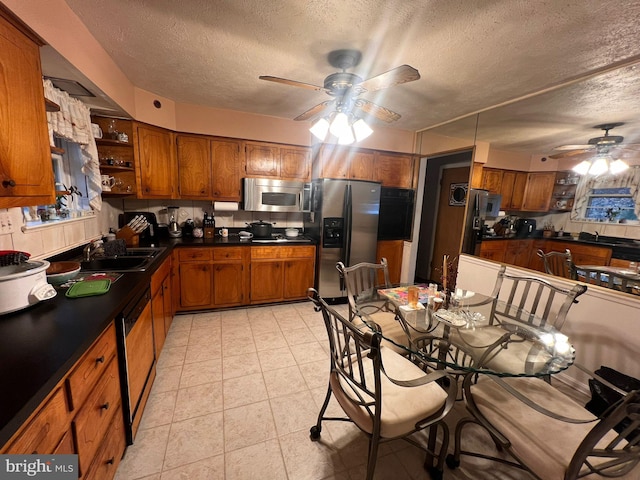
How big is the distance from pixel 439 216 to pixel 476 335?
10.3 feet

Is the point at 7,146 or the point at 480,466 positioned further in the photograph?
the point at 480,466

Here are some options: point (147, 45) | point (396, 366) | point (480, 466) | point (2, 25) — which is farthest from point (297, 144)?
point (480, 466)

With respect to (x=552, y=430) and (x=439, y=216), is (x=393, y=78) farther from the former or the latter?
(x=439, y=216)

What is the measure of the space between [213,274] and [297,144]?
2.01 meters

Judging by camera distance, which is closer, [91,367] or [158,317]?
[91,367]

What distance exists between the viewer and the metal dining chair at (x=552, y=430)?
2.92 ft

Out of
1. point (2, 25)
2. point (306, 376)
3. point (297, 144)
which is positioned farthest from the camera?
point (297, 144)

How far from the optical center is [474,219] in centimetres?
302

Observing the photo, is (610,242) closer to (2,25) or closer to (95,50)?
(2,25)

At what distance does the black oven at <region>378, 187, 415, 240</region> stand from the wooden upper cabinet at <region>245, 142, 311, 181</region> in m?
1.22

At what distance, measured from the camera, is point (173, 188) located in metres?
3.08

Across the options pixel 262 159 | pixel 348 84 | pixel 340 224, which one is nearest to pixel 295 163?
pixel 262 159

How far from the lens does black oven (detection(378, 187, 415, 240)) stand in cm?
387

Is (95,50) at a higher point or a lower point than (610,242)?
higher
